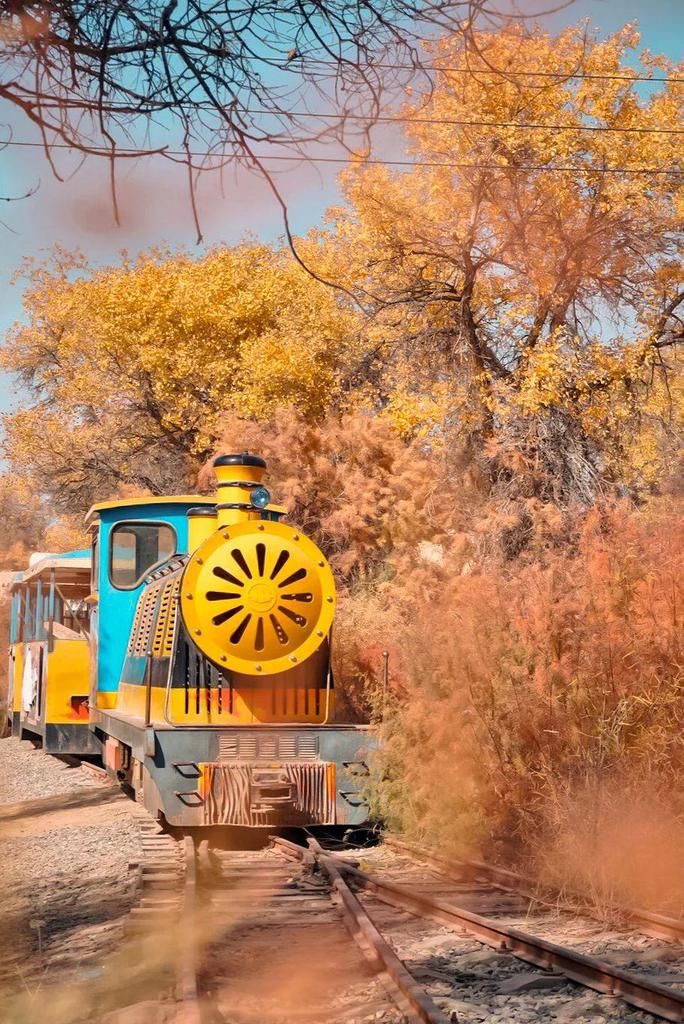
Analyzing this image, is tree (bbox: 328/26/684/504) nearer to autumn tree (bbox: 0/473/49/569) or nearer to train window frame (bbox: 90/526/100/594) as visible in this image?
train window frame (bbox: 90/526/100/594)

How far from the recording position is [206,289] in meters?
29.0

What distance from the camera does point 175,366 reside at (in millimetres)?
28422

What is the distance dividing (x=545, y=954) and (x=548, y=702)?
123 inches

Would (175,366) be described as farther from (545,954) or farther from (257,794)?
(545,954)

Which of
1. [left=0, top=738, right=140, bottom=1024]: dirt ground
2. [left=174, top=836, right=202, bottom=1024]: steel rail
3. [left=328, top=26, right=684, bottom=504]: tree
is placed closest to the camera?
[left=174, top=836, right=202, bottom=1024]: steel rail

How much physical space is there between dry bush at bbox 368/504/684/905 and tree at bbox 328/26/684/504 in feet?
27.8

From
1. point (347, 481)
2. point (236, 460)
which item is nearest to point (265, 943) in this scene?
point (236, 460)

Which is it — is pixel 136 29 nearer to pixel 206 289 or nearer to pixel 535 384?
pixel 535 384

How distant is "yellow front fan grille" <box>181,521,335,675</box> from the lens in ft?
32.7

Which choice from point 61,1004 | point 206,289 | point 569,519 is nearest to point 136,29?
point 61,1004

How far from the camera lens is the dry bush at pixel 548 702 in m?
8.28

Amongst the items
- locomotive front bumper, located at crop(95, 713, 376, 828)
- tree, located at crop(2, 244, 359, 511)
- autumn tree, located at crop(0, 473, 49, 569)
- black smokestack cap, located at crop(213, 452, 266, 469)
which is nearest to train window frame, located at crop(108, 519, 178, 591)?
black smokestack cap, located at crop(213, 452, 266, 469)

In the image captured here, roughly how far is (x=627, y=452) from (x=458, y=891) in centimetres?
1418

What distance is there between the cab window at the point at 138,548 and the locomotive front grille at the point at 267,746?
9.48ft
